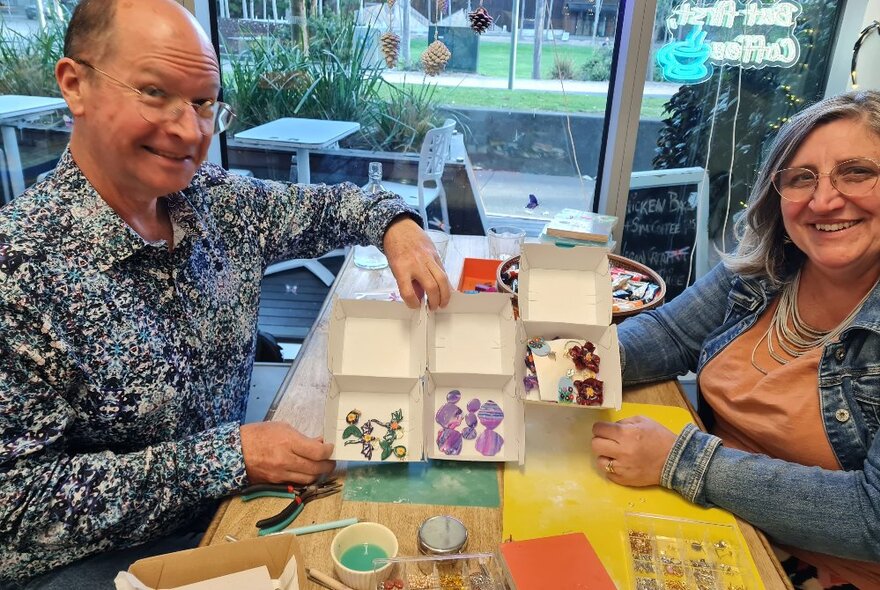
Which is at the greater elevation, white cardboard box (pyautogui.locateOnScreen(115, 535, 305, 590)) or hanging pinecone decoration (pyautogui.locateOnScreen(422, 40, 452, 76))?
hanging pinecone decoration (pyautogui.locateOnScreen(422, 40, 452, 76))

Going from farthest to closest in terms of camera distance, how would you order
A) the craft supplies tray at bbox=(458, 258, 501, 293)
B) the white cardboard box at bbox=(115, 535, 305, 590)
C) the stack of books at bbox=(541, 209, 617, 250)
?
the stack of books at bbox=(541, 209, 617, 250), the craft supplies tray at bbox=(458, 258, 501, 293), the white cardboard box at bbox=(115, 535, 305, 590)

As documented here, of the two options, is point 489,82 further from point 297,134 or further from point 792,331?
point 792,331

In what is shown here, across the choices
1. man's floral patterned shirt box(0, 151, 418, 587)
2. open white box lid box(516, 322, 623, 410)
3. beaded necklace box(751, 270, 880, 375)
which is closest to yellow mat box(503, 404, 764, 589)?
open white box lid box(516, 322, 623, 410)

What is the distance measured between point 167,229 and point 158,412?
39cm

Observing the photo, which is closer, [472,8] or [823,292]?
[823,292]

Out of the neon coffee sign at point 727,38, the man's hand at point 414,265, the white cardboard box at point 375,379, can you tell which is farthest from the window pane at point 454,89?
the white cardboard box at point 375,379

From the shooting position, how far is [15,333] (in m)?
0.94

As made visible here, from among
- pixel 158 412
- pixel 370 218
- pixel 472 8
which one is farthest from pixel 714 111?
pixel 158 412

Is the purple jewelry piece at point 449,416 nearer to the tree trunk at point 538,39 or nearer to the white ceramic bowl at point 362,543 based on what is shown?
the white ceramic bowl at point 362,543

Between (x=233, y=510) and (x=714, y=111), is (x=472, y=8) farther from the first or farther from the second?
(x=233, y=510)

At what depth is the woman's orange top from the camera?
1135 millimetres

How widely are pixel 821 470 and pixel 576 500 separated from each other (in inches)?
16.4

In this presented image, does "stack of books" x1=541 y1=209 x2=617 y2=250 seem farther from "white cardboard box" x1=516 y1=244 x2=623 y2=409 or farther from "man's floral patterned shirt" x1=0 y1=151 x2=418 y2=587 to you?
"man's floral patterned shirt" x1=0 y1=151 x2=418 y2=587

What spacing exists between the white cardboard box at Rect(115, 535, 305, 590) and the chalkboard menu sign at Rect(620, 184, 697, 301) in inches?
81.9
